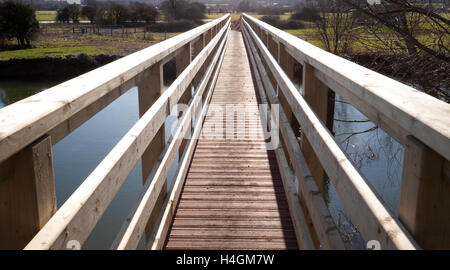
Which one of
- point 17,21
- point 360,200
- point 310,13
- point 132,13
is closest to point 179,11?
point 132,13

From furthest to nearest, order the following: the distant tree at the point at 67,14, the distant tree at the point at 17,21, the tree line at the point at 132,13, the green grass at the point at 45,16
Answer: the green grass at the point at 45,16 < the distant tree at the point at 67,14 < the tree line at the point at 132,13 < the distant tree at the point at 17,21

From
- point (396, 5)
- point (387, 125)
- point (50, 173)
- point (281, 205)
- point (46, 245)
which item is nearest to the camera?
point (46, 245)

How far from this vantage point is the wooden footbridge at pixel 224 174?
110cm

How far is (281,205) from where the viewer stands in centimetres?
311

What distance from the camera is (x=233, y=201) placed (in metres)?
3.16

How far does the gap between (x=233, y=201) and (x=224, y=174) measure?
0.58 metres

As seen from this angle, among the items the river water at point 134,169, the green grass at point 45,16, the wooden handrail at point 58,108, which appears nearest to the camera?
the wooden handrail at point 58,108

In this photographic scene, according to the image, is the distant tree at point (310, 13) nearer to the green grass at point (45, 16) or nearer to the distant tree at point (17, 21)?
the distant tree at point (17, 21)

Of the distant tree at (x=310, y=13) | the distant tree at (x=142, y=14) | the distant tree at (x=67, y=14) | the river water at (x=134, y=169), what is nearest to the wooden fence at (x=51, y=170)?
the river water at (x=134, y=169)

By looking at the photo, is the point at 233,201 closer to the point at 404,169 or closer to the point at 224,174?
the point at 224,174

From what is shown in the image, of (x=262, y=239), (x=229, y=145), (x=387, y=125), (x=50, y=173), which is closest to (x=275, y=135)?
(x=229, y=145)

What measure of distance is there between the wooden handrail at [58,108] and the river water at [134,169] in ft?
17.2
